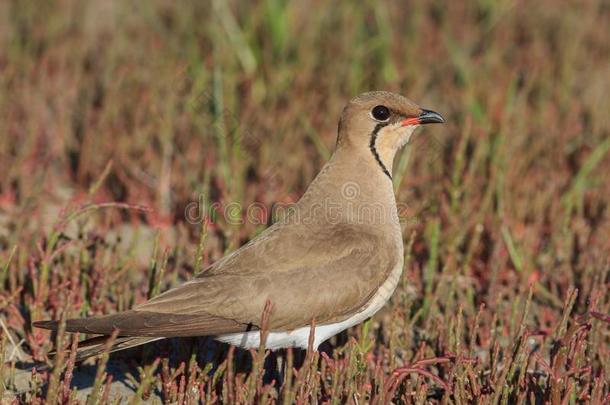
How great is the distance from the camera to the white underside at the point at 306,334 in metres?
3.44

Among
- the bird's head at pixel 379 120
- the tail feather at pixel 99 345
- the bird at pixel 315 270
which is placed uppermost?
the bird's head at pixel 379 120

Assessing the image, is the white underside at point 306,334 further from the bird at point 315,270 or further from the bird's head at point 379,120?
the bird's head at point 379,120

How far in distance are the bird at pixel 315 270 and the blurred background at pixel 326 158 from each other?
0.68 ft

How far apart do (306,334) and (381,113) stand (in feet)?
3.62

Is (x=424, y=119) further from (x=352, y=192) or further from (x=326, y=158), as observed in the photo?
(x=326, y=158)

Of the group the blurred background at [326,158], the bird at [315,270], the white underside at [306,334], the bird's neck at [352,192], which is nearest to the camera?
the bird at [315,270]

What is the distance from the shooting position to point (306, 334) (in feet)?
11.5

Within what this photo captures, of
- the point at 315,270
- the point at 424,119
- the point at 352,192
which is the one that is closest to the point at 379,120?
the point at 424,119

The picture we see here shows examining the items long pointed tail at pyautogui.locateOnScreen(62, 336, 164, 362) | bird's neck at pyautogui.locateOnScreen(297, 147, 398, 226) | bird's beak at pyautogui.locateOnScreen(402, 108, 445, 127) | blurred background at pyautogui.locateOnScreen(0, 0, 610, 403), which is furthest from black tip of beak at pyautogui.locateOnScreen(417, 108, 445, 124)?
long pointed tail at pyautogui.locateOnScreen(62, 336, 164, 362)

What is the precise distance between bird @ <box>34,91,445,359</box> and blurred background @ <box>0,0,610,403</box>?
0.21m

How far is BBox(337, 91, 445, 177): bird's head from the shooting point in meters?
3.98

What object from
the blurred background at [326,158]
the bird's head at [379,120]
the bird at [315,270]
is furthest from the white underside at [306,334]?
the bird's head at [379,120]

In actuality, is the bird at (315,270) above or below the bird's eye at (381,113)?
below

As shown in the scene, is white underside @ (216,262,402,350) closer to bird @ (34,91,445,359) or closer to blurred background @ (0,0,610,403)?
bird @ (34,91,445,359)
